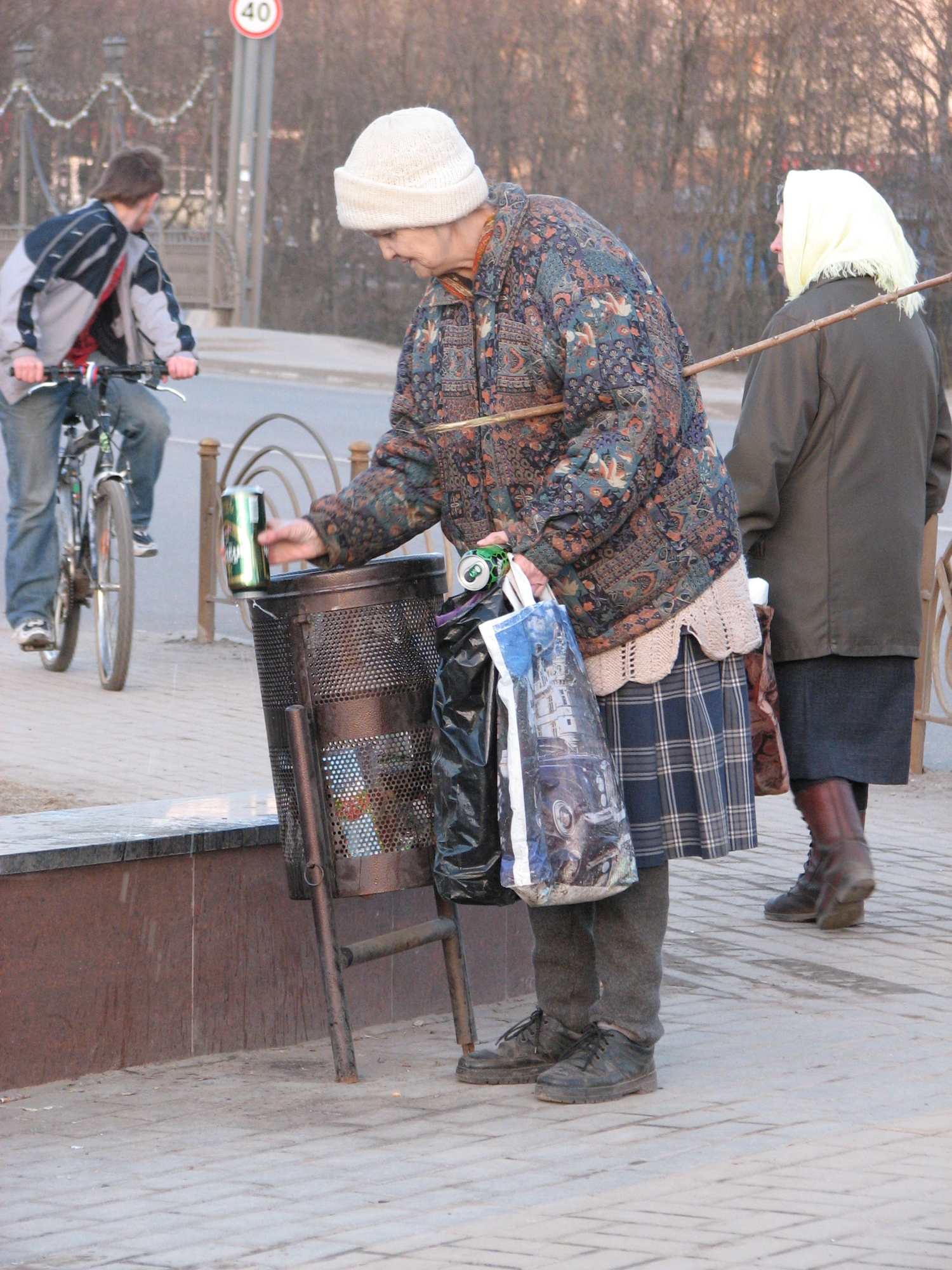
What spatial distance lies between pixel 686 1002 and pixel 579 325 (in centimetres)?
180

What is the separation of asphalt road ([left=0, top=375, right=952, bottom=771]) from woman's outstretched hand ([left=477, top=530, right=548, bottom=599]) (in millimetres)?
4670

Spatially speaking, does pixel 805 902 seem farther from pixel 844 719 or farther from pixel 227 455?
pixel 227 455

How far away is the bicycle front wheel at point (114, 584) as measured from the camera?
776 cm

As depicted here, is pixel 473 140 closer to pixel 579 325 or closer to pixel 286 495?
pixel 286 495

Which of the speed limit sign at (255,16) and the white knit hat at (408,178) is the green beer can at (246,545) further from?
the speed limit sign at (255,16)

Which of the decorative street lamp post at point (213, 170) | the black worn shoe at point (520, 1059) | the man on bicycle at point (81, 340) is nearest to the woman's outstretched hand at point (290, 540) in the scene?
the black worn shoe at point (520, 1059)

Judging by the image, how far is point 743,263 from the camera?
27859 millimetres

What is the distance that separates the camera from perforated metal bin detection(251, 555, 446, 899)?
390 cm

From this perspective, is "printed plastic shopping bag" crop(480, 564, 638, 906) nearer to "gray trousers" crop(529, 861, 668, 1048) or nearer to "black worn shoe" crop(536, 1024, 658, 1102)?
"gray trousers" crop(529, 861, 668, 1048)

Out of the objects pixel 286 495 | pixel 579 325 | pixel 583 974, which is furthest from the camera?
pixel 286 495

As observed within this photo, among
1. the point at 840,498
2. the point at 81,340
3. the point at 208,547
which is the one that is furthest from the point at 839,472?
the point at 208,547

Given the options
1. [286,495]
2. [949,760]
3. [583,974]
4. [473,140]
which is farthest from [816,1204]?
[473,140]

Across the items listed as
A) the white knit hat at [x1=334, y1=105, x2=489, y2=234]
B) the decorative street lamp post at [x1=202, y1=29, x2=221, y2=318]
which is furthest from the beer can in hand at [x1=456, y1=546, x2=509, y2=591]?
the decorative street lamp post at [x1=202, y1=29, x2=221, y2=318]

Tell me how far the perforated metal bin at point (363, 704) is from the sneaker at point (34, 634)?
4.23 metres
